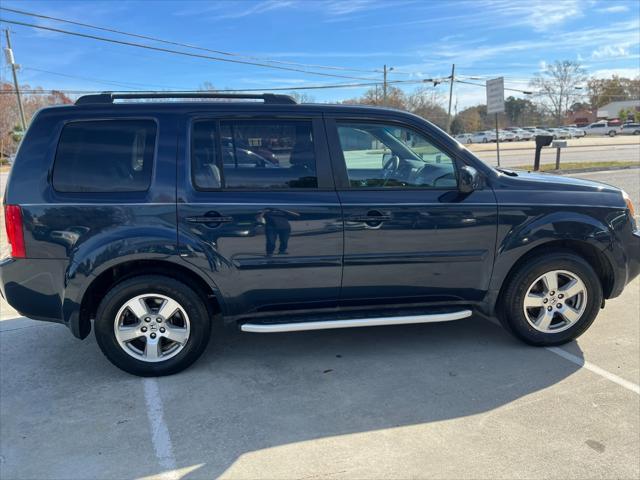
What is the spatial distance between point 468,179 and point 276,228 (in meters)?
1.44

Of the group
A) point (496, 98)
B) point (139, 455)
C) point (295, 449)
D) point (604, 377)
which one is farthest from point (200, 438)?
point (496, 98)

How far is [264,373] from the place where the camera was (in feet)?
11.7

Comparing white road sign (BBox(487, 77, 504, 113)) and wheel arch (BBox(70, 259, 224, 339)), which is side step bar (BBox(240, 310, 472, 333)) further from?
white road sign (BBox(487, 77, 504, 113))

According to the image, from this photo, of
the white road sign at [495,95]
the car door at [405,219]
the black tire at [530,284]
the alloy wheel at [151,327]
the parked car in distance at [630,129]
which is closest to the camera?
the alloy wheel at [151,327]

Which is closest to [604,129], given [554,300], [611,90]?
[611,90]

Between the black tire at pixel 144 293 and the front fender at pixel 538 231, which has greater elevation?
the front fender at pixel 538 231

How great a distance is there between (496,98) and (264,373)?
12.0 meters

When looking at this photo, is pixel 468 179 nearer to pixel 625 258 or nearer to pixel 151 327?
pixel 625 258

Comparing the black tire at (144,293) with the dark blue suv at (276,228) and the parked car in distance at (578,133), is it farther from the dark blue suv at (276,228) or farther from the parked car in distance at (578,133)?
the parked car in distance at (578,133)

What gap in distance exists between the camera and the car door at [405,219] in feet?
11.5

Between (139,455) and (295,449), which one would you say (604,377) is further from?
(139,455)

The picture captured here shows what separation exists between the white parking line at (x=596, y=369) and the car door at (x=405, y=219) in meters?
0.79

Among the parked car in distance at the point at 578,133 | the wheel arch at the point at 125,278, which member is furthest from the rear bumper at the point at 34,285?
the parked car in distance at the point at 578,133

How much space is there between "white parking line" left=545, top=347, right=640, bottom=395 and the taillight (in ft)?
13.1
